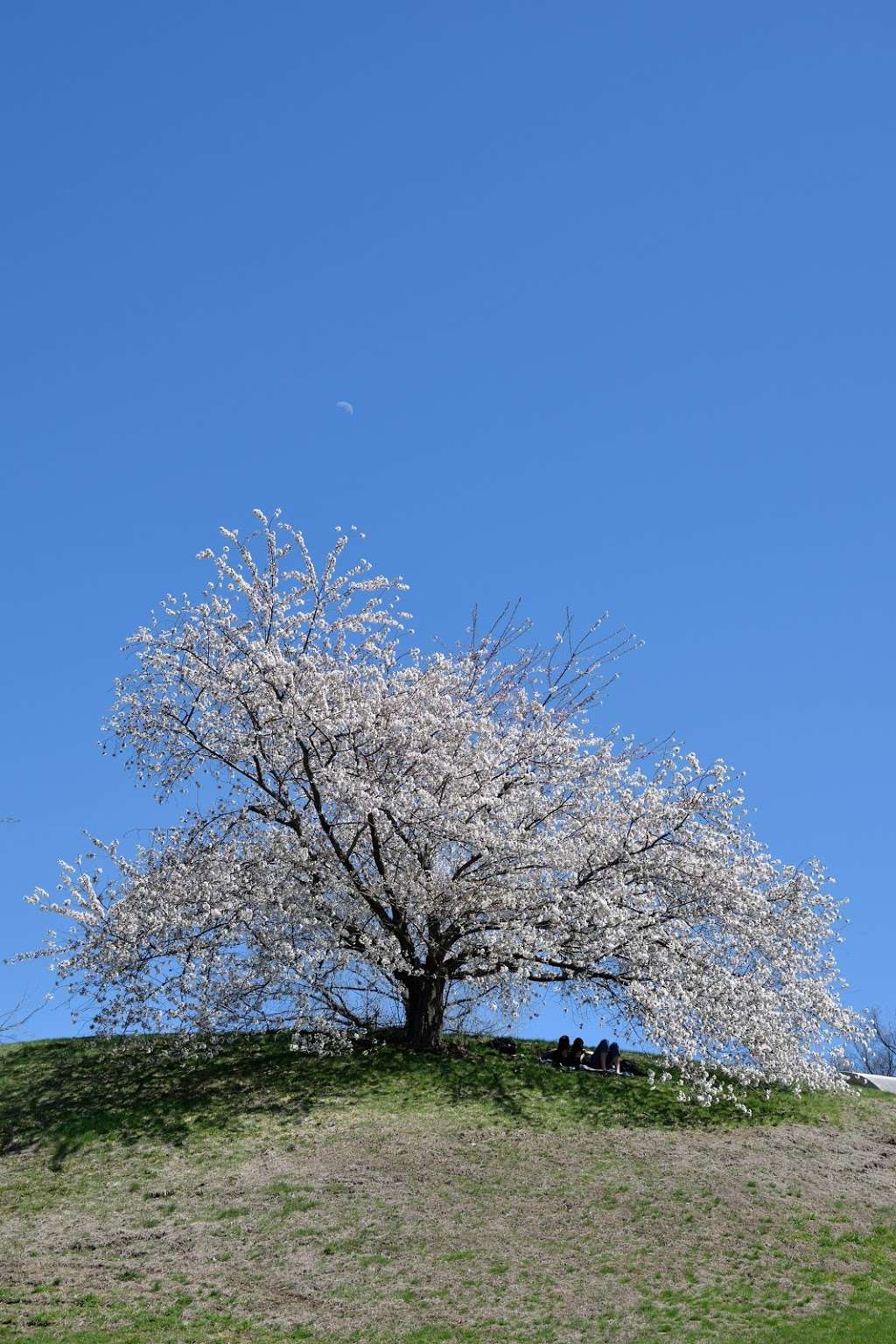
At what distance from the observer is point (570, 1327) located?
15.8 metres

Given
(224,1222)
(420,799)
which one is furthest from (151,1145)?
(420,799)

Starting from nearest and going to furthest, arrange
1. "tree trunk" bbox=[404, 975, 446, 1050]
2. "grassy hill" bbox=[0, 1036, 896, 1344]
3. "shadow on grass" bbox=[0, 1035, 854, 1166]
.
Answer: "grassy hill" bbox=[0, 1036, 896, 1344] < "shadow on grass" bbox=[0, 1035, 854, 1166] < "tree trunk" bbox=[404, 975, 446, 1050]

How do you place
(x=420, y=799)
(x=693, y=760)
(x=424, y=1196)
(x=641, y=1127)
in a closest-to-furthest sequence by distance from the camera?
(x=424, y=1196)
(x=641, y=1127)
(x=420, y=799)
(x=693, y=760)

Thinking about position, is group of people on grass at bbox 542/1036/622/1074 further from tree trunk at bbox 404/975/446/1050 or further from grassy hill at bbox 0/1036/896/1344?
tree trunk at bbox 404/975/446/1050

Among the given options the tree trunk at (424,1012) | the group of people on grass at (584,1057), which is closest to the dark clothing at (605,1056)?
the group of people on grass at (584,1057)

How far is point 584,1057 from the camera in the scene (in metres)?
27.0

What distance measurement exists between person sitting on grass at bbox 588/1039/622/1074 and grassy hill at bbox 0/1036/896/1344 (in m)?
1.05

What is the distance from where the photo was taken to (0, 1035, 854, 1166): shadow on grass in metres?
22.7

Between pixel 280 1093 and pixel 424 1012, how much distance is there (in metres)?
3.90

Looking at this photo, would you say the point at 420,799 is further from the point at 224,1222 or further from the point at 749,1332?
the point at 749,1332

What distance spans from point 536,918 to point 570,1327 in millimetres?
10011

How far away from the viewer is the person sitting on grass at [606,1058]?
26.7m

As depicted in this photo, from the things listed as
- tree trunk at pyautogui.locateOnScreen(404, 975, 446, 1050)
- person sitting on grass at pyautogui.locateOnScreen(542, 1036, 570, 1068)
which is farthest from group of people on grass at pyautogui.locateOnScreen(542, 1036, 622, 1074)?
tree trunk at pyautogui.locateOnScreen(404, 975, 446, 1050)

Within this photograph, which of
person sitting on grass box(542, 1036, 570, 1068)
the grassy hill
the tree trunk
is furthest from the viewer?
person sitting on grass box(542, 1036, 570, 1068)
